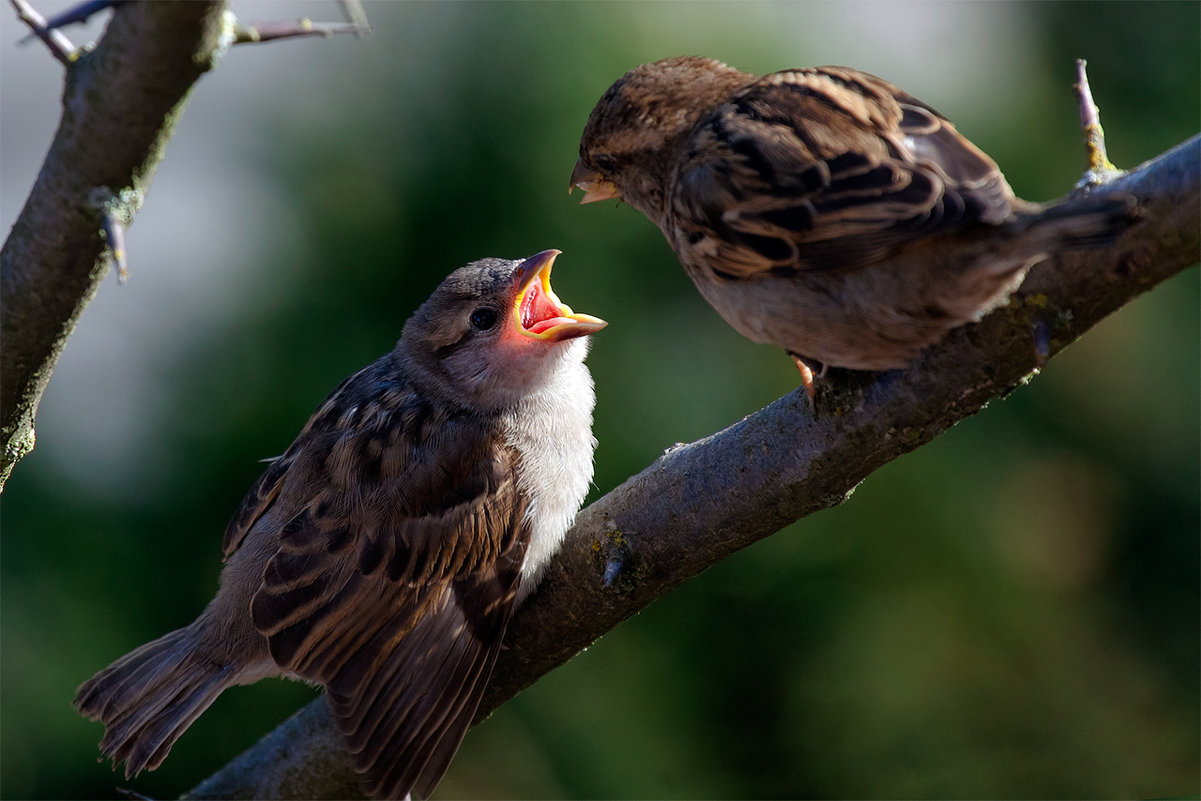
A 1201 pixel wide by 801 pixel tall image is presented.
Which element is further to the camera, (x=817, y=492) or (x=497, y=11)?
(x=497, y=11)

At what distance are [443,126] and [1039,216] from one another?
3774mm

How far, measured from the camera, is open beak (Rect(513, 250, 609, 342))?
395 centimetres

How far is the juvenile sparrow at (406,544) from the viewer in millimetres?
3244

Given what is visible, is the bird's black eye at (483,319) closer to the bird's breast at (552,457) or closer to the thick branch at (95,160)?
the bird's breast at (552,457)

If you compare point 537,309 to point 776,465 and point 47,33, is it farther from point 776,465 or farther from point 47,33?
point 47,33

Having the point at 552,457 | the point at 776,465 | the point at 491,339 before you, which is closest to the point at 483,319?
the point at 491,339

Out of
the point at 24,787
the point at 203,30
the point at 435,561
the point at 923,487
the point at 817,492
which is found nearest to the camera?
the point at 203,30

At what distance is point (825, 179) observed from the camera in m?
2.46

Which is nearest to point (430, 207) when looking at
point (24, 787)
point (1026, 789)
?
point (24, 787)

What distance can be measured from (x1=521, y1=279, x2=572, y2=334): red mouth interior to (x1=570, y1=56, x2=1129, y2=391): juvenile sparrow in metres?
1.22

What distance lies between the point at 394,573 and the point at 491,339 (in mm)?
1030

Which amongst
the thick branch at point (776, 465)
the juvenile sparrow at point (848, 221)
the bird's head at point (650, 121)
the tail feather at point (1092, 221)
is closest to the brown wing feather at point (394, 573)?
the thick branch at point (776, 465)

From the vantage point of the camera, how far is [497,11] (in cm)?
526

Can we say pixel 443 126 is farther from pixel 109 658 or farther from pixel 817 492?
pixel 817 492
